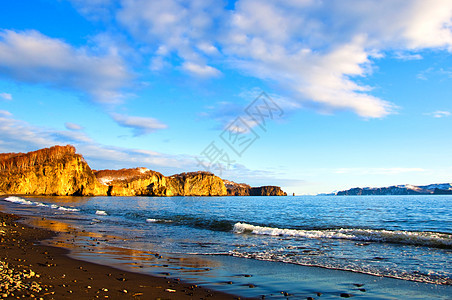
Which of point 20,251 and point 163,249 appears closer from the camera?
point 20,251

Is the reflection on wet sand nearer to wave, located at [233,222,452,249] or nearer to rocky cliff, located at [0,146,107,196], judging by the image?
wave, located at [233,222,452,249]

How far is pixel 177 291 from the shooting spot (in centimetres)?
721

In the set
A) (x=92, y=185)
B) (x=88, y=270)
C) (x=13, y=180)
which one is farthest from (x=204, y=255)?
(x=92, y=185)

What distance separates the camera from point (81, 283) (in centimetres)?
730

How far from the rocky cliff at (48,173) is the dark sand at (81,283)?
12123 centimetres

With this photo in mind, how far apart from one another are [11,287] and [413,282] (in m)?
11.1

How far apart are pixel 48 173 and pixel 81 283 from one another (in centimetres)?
13657

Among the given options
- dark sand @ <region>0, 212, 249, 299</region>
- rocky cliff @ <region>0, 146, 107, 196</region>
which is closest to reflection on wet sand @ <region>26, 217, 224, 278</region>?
dark sand @ <region>0, 212, 249, 299</region>

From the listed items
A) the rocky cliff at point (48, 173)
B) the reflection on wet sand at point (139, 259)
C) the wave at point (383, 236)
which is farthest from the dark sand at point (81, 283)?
the rocky cliff at point (48, 173)

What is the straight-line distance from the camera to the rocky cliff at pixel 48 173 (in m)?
111

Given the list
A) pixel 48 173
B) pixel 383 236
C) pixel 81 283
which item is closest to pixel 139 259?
pixel 81 283

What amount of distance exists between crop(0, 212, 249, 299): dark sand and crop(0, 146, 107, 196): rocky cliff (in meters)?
121

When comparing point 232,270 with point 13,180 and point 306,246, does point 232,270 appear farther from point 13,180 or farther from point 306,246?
point 13,180

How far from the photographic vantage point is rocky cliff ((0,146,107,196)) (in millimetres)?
110875
